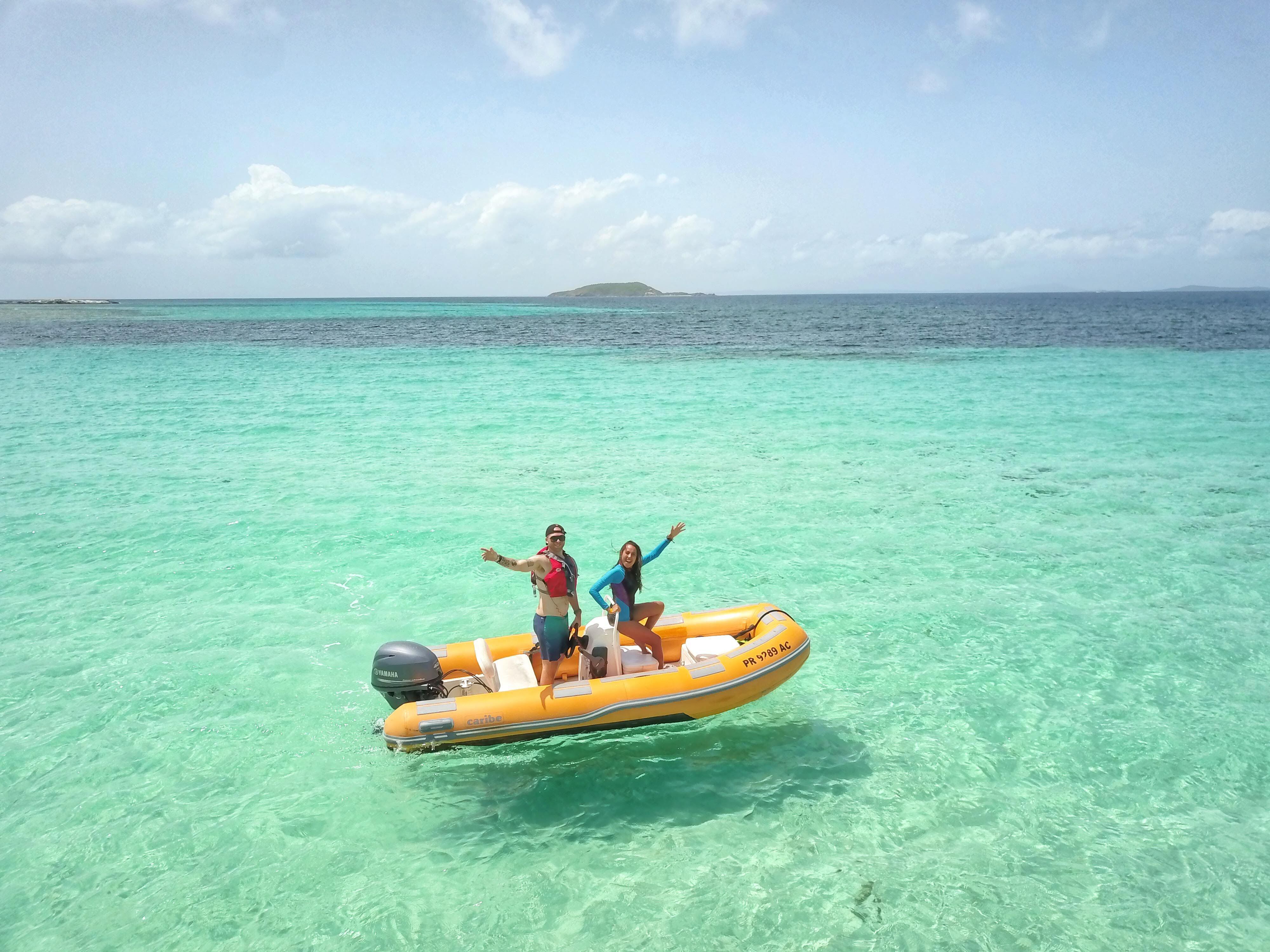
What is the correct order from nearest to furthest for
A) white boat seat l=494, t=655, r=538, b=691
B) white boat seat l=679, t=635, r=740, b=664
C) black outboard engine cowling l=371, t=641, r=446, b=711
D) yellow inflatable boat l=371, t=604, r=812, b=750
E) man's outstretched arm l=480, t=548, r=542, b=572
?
yellow inflatable boat l=371, t=604, r=812, b=750 → man's outstretched arm l=480, t=548, r=542, b=572 → black outboard engine cowling l=371, t=641, r=446, b=711 → white boat seat l=494, t=655, r=538, b=691 → white boat seat l=679, t=635, r=740, b=664

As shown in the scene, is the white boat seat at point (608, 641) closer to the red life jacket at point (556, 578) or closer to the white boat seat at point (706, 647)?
the red life jacket at point (556, 578)

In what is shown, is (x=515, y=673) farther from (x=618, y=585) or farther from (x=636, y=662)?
(x=618, y=585)

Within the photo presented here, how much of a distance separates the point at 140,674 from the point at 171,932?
11.3 feet

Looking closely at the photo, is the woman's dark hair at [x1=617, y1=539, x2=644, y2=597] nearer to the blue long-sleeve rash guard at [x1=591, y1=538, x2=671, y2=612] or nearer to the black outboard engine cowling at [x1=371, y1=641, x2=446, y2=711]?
the blue long-sleeve rash guard at [x1=591, y1=538, x2=671, y2=612]

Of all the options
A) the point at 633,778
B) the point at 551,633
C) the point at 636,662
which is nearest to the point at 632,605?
the point at 636,662

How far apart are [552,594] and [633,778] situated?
144 cm

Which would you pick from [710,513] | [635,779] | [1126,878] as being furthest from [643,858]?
[710,513]

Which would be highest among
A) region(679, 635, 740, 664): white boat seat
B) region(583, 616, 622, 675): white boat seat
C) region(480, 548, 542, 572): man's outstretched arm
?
region(480, 548, 542, 572): man's outstretched arm

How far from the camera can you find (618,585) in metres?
6.49

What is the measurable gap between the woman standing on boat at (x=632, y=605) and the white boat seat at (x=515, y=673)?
76cm

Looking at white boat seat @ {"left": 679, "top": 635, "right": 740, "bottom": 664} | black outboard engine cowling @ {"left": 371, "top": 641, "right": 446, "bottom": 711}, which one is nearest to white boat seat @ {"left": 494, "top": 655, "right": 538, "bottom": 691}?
black outboard engine cowling @ {"left": 371, "top": 641, "right": 446, "bottom": 711}

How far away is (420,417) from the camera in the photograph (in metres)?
20.6

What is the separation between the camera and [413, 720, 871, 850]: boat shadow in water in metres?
5.52

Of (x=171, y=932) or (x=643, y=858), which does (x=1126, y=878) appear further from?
(x=171, y=932)
